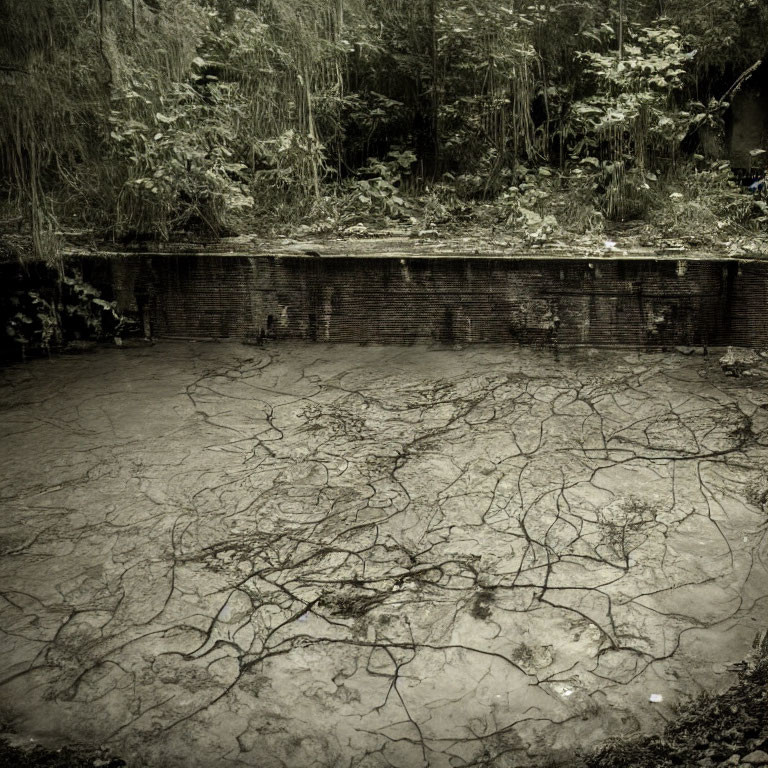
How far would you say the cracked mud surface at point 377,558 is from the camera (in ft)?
6.81

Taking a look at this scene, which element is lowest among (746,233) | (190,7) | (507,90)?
(746,233)

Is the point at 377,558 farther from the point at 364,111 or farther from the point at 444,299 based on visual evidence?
the point at 364,111

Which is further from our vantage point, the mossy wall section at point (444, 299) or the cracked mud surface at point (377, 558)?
the mossy wall section at point (444, 299)

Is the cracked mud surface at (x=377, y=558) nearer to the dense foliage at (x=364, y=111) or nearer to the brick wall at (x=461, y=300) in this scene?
the brick wall at (x=461, y=300)

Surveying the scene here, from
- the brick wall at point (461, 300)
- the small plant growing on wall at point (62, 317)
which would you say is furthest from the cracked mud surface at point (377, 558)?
the small plant growing on wall at point (62, 317)

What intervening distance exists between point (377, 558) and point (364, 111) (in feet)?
16.0

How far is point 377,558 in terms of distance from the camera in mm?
2713

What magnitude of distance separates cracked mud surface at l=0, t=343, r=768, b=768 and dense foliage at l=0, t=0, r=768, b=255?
66.1 inches

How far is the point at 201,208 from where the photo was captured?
5.20 metres

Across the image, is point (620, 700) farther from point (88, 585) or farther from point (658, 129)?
point (658, 129)

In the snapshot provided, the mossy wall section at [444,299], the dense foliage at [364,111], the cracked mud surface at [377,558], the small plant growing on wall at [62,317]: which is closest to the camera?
the cracked mud surface at [377,558]

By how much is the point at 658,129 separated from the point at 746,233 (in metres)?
1.13

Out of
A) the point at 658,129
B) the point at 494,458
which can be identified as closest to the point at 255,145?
the point at 658,129

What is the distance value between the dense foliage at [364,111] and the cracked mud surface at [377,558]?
1679 mm
